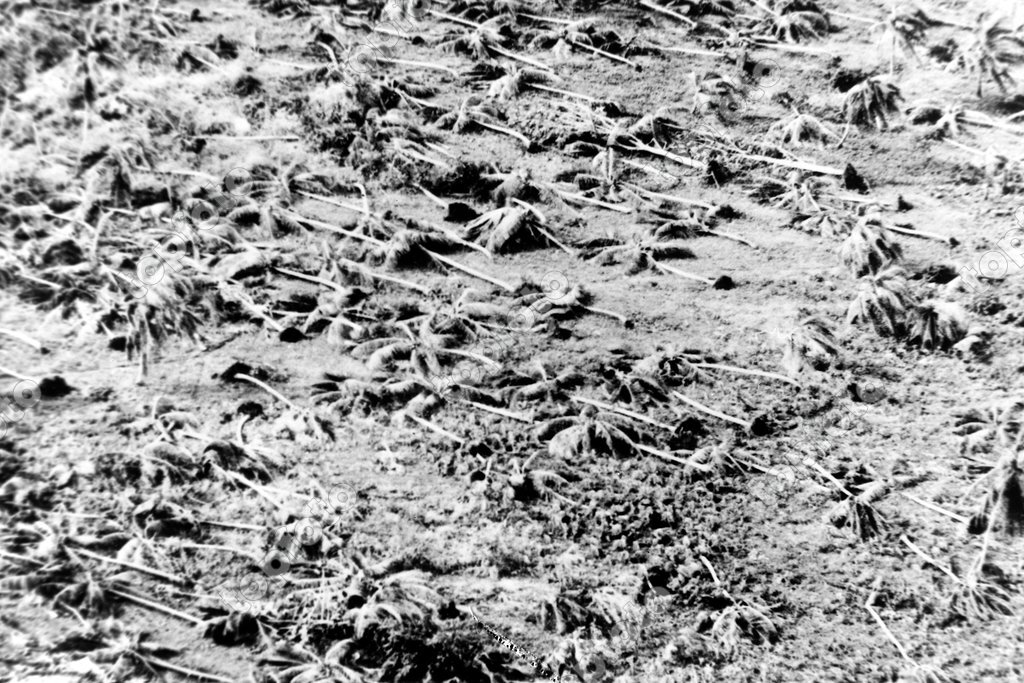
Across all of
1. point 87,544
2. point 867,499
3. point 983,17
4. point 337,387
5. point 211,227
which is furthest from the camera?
point 211,227

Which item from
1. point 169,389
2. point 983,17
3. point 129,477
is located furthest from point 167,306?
point 983,17

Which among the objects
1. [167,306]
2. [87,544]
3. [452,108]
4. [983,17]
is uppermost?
[983,17]

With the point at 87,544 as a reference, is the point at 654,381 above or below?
above

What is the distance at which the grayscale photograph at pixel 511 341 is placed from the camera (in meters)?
1.84

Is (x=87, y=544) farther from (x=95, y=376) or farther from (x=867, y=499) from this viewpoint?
(x=867, y=499)

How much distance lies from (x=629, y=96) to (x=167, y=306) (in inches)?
61.7

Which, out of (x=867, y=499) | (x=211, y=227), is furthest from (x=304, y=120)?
(x=867, y=499)

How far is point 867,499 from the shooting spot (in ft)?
6.19

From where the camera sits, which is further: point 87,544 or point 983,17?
point 983,17

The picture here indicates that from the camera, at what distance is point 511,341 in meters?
2.22

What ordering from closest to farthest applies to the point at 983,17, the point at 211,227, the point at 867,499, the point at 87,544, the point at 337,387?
the point at 867,499 < the point at 87,544 < the point at 337,387 < the point at 983,17 < the point at 211,227

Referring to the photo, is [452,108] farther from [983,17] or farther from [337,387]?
[983,17]

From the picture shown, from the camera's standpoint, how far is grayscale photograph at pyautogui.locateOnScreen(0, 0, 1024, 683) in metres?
1.84

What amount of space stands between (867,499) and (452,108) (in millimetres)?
1698
